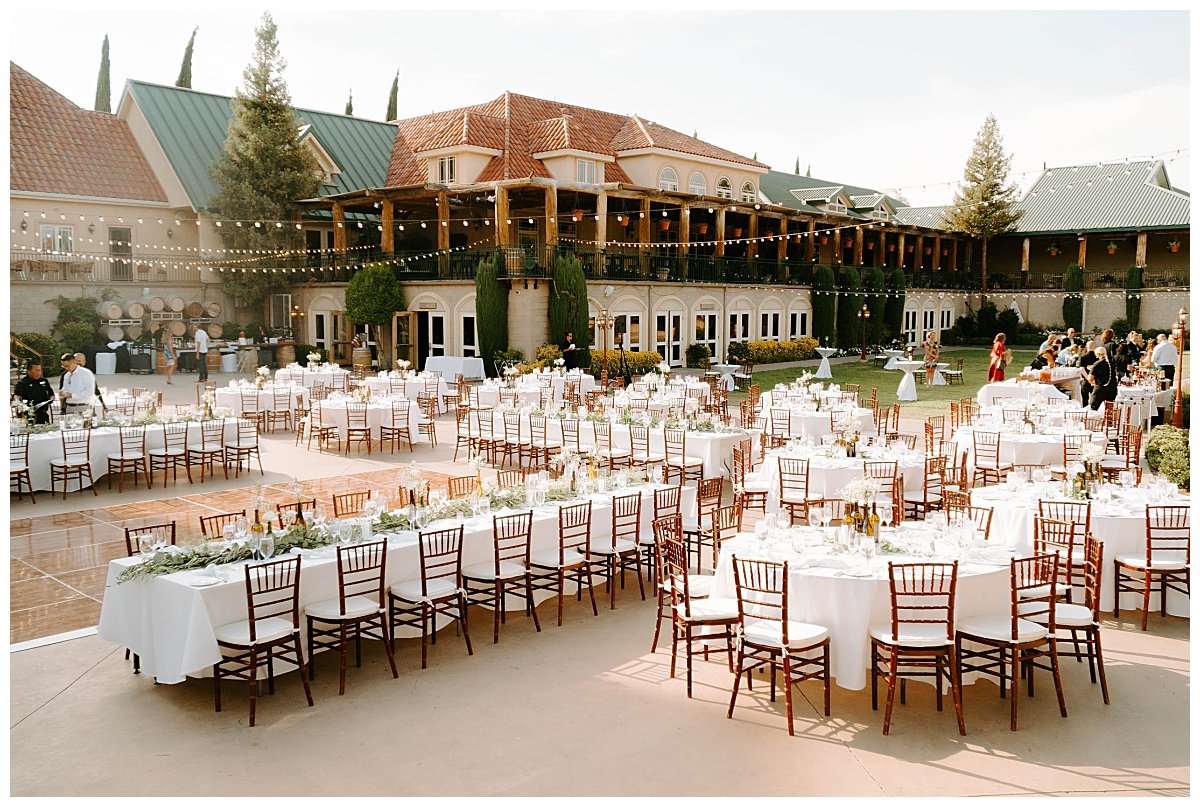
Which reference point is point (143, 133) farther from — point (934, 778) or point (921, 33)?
point (934, 778)

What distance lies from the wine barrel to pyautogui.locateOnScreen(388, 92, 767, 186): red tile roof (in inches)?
Answer: 490

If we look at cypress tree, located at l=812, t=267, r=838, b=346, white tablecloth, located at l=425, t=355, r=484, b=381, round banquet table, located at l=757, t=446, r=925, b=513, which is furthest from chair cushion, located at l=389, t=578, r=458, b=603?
cypress tree, located at l=812, t=267, r=838, b=346

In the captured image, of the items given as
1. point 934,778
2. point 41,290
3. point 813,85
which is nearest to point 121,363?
point 41,290

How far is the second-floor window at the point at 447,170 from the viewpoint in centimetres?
3620

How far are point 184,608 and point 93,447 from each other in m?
9.02

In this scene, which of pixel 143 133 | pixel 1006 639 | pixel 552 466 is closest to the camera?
pixel 1006 639

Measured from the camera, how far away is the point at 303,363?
36.6 m

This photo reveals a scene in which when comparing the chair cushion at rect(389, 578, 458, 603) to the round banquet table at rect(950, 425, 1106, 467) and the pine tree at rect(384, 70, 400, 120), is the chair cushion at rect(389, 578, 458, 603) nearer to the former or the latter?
the round banquet table at rect(950, 425, 1106, 467)

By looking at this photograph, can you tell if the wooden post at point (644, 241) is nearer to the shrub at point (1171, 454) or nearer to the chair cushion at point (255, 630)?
the shrub at point (1171, 454)

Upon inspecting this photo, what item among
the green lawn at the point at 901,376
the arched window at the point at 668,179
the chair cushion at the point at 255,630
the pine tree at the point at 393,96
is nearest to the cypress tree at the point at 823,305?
the green lawn at the point at 901,376

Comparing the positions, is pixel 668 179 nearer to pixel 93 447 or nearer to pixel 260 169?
pixel 260 169

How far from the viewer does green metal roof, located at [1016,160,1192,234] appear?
164ft

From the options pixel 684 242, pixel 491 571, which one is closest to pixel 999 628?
pixel 491 571
